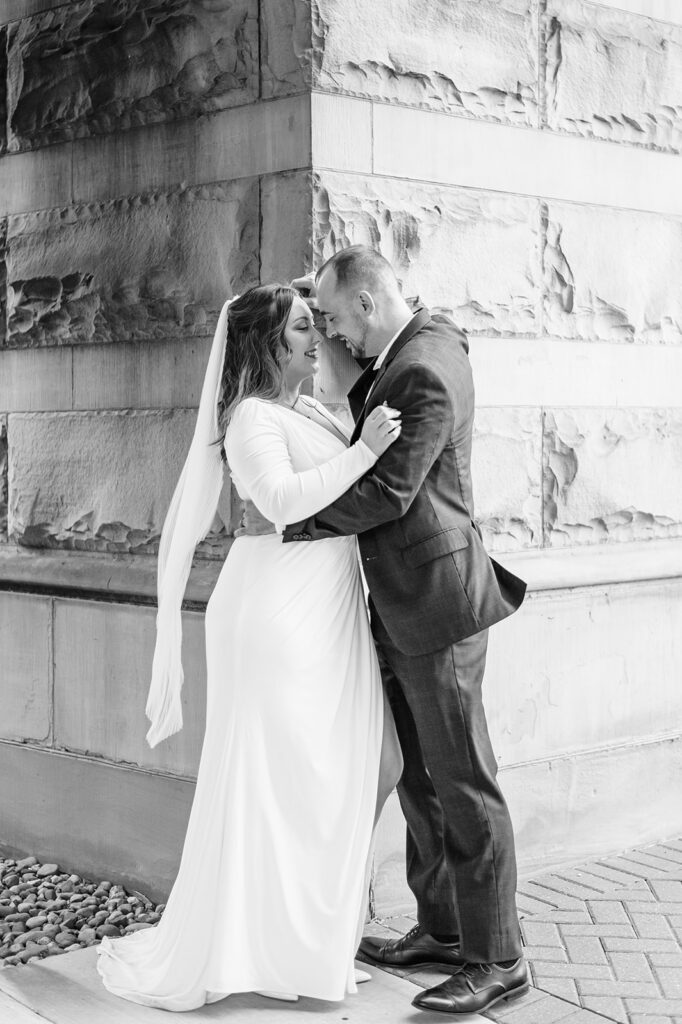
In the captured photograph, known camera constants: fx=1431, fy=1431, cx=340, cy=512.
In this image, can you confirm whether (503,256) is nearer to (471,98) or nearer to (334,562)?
(471,98)

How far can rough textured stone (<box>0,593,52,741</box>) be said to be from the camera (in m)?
5.59

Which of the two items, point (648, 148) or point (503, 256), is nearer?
point (503, 256)

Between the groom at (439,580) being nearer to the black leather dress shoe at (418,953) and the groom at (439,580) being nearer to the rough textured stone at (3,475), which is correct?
the black leather dress shoe at (418,953)

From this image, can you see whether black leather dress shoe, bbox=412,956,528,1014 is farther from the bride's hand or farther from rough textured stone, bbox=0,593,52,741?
rough textured stone, bbox=0,593,52,741

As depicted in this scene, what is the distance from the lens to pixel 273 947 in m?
3.92

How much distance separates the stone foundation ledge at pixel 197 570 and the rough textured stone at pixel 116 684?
7 cm

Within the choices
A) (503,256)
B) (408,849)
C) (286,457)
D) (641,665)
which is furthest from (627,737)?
(286,457)

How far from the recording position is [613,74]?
5.45 meters

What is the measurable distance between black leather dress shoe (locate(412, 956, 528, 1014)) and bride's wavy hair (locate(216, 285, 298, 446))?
1.68 m

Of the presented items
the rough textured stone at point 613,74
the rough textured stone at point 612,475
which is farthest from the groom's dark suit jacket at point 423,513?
the rough textured stone at point 613,74

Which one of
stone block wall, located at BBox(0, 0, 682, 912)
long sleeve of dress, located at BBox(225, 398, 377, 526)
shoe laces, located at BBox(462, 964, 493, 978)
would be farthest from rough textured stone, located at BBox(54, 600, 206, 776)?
shoe laces, located at BBox(462, 964, 493, 978)

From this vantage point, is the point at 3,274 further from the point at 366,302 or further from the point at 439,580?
the point at 439,580

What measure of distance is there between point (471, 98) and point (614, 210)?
0.82 metres

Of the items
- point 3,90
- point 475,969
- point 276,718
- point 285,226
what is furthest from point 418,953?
point 3,90
